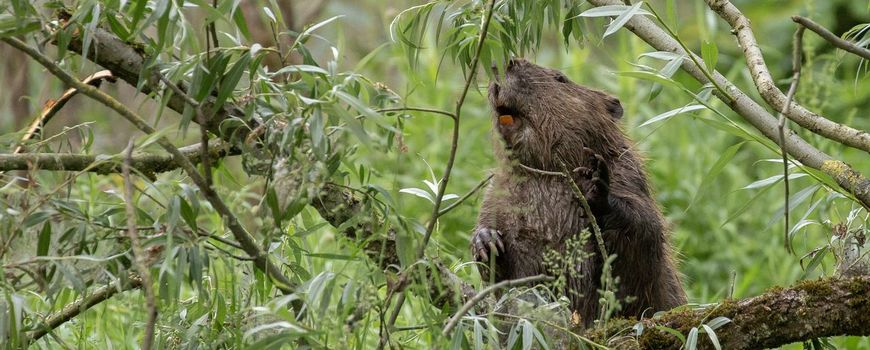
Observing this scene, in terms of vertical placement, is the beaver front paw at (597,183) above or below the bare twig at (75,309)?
above

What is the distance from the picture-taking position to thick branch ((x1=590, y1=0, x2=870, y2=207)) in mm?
3191

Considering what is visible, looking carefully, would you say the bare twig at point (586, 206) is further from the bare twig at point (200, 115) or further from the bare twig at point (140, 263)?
the bare twig at point (140, 263)

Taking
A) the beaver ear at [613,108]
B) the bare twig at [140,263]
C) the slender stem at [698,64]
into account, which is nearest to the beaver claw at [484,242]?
the beaver ear at [613,108]

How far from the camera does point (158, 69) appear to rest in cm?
264

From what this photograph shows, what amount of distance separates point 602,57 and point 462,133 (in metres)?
3.55

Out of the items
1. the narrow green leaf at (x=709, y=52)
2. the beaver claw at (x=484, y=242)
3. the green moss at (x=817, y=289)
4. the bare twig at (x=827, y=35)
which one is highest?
the bare twig at (x=827, y=35)

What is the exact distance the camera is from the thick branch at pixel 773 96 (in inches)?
124

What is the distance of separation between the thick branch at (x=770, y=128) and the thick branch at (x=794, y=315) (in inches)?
13.6

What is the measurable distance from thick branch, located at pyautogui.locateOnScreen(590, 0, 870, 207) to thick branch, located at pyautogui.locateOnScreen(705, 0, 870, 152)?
79 millimetres

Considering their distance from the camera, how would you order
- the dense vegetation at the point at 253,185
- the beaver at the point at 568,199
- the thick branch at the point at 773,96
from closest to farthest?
1. the dense vegetation at the point at 253,185
2. the thick branch at the point at 773,96
3. the beaver at the point at 568,199

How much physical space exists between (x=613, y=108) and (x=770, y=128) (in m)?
1.30

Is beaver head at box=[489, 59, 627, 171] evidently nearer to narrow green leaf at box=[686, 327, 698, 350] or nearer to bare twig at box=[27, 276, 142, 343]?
narrow green leaf at box=[686, 327, 698, 350]

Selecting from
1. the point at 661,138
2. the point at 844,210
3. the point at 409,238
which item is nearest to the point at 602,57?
the point at 661,138

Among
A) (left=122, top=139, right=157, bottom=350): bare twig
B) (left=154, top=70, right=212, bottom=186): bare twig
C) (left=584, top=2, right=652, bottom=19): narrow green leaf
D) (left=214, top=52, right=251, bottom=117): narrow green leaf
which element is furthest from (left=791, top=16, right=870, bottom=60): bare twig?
(left=122, top=139, right=157, bottom=350): bare twig
